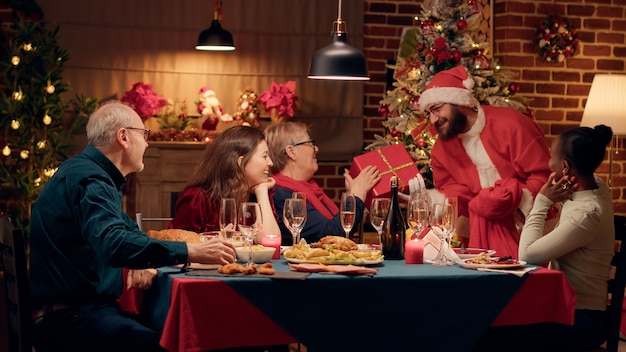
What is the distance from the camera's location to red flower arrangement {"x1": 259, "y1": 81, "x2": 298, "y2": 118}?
725cm

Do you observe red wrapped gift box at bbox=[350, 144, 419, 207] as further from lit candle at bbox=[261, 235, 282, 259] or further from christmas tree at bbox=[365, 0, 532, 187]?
christmas tree at bbox=[365, 0, 532, 187]

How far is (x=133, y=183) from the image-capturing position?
7.00 m

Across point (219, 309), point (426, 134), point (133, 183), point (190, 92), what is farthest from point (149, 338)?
point (190, 92)

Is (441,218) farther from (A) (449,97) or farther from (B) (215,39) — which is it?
(B) (215,39)

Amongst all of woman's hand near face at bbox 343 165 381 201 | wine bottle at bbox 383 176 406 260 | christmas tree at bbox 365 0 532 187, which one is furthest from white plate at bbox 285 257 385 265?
christmas tree at bbox 365 0 532 187

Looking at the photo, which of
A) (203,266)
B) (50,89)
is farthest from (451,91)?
(50,89)

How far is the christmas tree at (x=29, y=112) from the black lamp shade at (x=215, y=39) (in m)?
0.96

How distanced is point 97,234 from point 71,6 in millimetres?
4491

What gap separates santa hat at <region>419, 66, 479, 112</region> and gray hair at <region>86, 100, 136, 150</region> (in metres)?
2.16

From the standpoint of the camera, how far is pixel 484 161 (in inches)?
192

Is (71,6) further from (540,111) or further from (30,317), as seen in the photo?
(30,317)

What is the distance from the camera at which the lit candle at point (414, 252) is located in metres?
3.47

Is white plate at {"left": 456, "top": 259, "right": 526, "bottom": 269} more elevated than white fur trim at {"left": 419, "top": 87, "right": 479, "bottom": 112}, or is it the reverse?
white fur trim at {"left": 419, "top": 87, "right": 479, "bottom": 112}

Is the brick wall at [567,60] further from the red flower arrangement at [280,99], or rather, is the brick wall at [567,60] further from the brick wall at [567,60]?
the red flower arrangement at [280,99]
